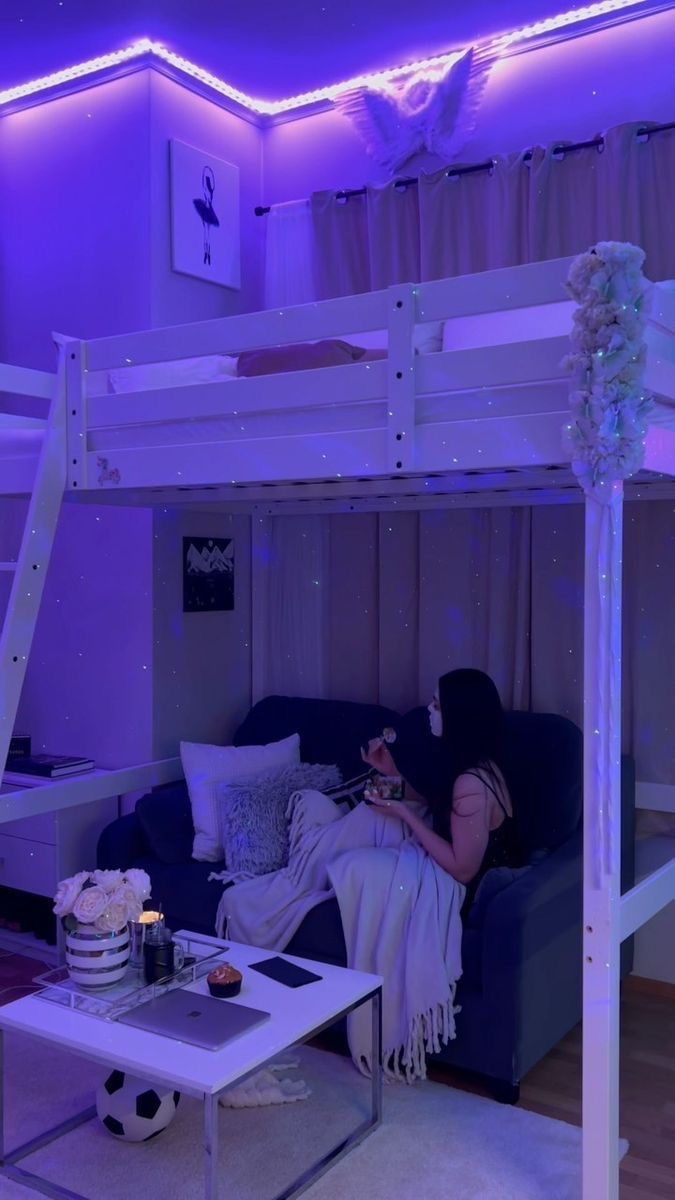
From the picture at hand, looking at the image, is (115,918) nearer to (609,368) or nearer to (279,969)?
(279,969)

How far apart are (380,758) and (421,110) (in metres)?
2.16

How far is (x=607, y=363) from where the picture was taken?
1.79 m

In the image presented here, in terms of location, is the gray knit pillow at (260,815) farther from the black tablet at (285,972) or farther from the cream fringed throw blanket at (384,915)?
the black tablet at (285,972)

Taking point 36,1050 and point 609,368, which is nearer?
point 609,368

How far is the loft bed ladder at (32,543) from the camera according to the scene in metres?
2.59

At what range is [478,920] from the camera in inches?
103

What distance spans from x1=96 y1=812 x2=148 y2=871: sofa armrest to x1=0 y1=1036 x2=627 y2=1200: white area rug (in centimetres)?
73

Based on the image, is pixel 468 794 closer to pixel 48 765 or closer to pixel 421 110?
pixel 48 765

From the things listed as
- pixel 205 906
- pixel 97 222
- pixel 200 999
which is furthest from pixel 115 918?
pixel 97 222

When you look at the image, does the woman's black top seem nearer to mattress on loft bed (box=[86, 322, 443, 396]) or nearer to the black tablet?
the black tablet

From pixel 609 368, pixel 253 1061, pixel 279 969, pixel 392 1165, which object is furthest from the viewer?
pixel 279 969

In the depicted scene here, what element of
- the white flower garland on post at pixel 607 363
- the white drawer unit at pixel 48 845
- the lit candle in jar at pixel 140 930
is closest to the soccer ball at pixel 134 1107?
the lit candle in jar at pixel 140 930

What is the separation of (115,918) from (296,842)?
31.1 inches

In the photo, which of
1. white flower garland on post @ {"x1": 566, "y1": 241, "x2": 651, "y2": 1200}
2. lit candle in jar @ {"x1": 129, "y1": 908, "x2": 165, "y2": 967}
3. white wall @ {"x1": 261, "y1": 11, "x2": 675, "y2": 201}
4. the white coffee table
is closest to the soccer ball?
the white coffee table
